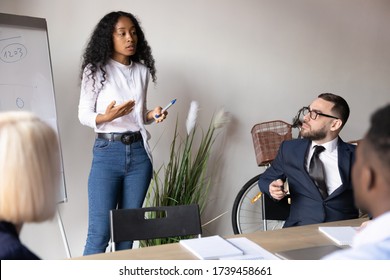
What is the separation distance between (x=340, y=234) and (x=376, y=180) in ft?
3.62

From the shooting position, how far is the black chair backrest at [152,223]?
2.09m

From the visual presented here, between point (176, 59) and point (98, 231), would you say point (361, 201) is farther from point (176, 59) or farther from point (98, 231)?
point (176, 59)

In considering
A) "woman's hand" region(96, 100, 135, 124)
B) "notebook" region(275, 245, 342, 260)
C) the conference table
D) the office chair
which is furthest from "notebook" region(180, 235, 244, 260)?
"woman's hand" region(96, 100, 135, 124)

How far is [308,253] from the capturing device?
5.74 feet

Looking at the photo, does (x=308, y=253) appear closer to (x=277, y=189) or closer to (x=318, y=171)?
(x=277, y=189)

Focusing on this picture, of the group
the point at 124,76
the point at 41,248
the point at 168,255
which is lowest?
the point at 41,248

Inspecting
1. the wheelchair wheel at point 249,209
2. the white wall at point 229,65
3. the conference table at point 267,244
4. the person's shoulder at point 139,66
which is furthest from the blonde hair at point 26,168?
the wheelchair wheel at point 249,209

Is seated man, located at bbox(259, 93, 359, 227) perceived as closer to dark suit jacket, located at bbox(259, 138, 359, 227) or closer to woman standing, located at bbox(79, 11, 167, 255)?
dark suit jacket, located at bbox(259, 138, 359, 227)

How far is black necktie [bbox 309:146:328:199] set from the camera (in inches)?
100

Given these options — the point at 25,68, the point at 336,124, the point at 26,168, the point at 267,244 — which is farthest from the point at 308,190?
the point at 26,168

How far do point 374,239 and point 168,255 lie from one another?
0.78m

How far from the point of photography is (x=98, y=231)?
9.50ft
